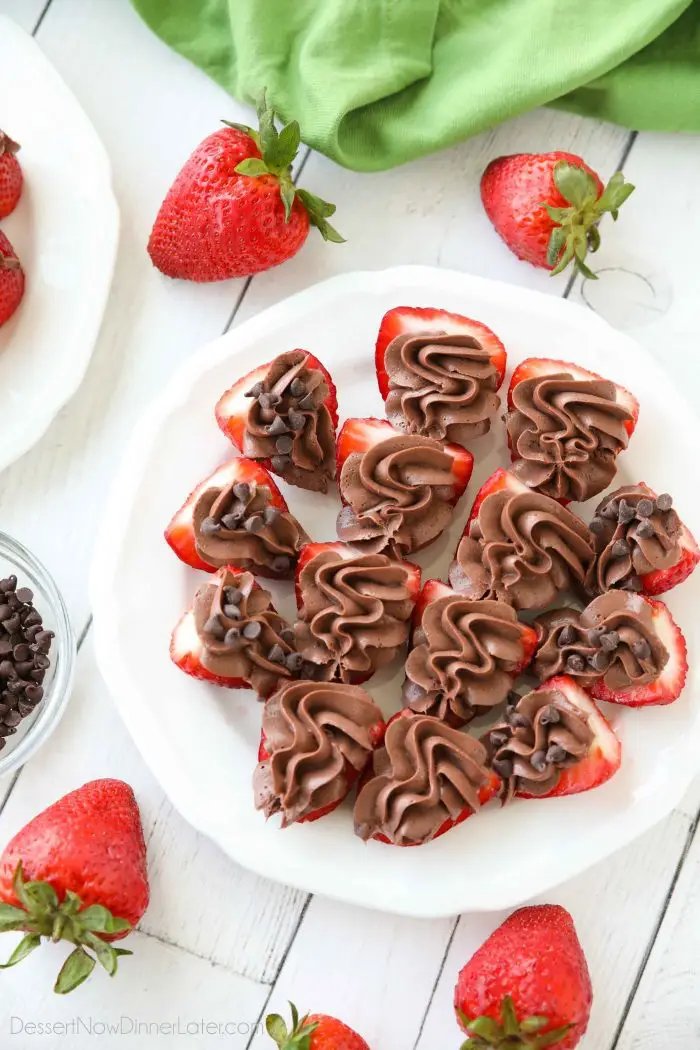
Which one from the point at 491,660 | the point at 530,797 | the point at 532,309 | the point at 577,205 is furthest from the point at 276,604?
the point at 577,205

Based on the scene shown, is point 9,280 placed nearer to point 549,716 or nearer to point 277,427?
point 277,427

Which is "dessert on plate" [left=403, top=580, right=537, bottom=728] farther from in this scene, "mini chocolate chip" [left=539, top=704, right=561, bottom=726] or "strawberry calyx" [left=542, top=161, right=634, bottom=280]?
"strawberry calyx" [left=542, top=161, right=634, bottom=280]

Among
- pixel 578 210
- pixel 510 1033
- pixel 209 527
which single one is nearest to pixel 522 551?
pixel 209 527

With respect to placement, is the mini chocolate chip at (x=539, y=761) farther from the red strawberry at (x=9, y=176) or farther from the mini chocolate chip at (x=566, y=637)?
the red strawberry at (x=9, y=176)

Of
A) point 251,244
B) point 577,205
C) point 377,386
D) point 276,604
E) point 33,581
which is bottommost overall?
point 33,581

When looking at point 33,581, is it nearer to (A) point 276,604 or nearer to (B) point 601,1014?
(A) point 276,604
